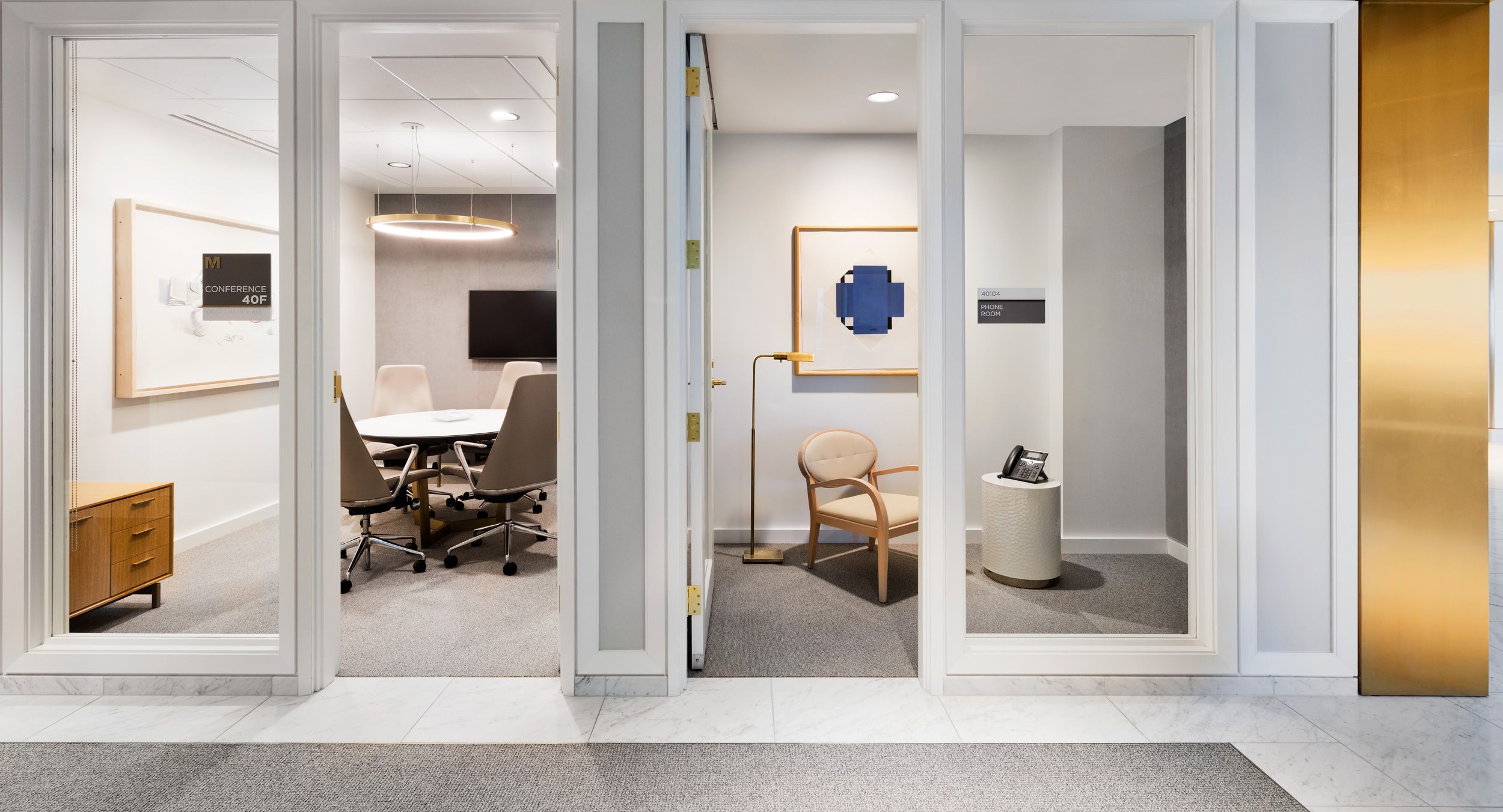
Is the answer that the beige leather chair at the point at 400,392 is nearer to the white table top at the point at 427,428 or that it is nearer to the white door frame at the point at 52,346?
the white table top at the point at 427,428

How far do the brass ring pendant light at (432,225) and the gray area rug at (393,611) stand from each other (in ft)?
6.86

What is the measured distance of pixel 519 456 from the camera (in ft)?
12.0

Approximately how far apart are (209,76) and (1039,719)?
10.8 feet

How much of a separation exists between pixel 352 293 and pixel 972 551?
18.3ft

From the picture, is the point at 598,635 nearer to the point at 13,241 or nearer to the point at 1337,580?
the point at 13,241

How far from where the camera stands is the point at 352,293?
19.4 feet

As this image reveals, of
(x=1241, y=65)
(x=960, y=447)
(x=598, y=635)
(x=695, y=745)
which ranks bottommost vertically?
(x=695, y=745)

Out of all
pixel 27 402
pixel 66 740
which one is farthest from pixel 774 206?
pixel 66 740

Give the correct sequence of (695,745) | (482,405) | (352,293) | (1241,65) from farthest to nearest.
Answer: (482,405) < (352,293) < (1241,65) < (695,745)

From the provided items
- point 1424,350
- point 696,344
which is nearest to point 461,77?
point 696,344

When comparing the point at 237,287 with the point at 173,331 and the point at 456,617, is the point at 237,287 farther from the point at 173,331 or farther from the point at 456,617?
the point at 456,617

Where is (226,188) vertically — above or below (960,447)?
above

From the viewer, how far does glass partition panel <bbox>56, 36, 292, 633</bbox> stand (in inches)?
90.1

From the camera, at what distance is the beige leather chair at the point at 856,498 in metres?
3.23
